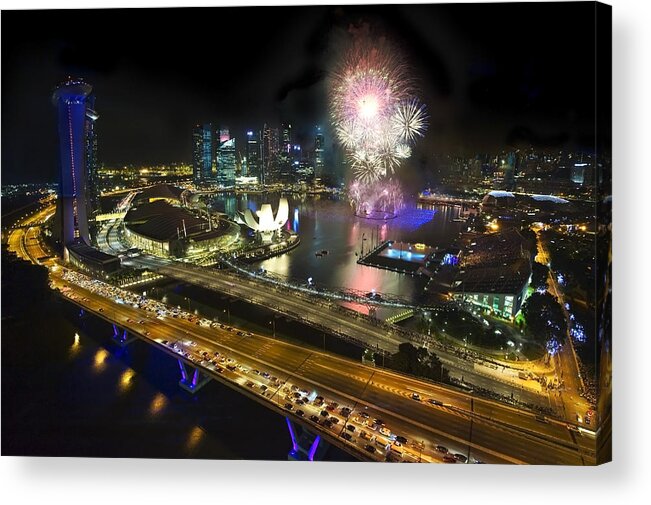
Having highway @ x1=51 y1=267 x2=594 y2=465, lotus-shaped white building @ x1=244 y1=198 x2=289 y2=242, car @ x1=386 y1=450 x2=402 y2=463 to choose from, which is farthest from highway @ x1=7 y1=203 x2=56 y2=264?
car @ x1=386 y1=450 x2=402 y2=463

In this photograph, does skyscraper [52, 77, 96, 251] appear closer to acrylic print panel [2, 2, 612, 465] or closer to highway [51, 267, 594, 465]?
acrylic print panel [2, 2, 612, 465]

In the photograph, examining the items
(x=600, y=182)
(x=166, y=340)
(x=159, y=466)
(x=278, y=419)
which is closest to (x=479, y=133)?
(x=600, y=182)

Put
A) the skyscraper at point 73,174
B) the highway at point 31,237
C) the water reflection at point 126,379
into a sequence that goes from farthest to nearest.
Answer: the water reflection at point 126,379, the skyscraper at point 73,174, the highway at point 31,237

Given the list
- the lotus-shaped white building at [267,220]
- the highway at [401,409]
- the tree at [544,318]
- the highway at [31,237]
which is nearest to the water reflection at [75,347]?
the highway at [401,409]

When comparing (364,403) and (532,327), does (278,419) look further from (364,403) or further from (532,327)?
(532,327)

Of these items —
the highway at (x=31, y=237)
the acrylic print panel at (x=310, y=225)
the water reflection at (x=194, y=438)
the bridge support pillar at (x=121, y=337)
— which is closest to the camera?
the acrylic print panel at (x=310, y=225)

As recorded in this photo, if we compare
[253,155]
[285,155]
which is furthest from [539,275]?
[253,155]

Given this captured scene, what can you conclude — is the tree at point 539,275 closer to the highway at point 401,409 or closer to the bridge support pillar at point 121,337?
the highway at point 401,409
